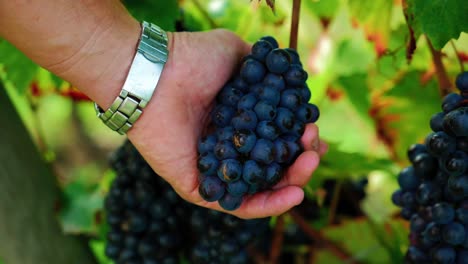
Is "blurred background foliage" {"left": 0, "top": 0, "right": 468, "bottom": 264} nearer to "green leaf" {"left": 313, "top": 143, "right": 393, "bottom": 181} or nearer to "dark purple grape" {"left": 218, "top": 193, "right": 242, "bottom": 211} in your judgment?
"green leaf" {"left": 313, "top": 143, "right": 393, "bottom": 181}

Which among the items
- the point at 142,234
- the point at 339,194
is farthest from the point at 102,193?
the point at 339,194

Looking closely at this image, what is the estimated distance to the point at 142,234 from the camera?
1.08m

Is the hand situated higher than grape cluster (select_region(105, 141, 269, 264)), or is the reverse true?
the hand

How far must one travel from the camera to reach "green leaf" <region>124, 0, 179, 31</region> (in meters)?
1.02

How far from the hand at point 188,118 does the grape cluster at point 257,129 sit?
0.03m

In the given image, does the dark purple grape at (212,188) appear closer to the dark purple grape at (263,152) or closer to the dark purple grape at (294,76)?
the dark purple grape at (263,152)

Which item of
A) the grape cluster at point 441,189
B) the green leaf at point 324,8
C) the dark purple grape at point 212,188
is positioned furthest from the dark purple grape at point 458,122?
the green leaf at point 324,8

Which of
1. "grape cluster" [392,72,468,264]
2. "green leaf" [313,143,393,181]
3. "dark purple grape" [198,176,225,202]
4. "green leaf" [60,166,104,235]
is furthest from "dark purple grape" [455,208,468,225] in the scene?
"green leaf" [60,166,104,235]

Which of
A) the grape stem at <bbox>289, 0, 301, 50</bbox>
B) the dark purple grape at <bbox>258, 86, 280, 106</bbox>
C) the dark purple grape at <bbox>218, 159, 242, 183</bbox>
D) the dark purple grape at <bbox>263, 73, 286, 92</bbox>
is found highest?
the grape stem at <bbox>289, 0, 301, 50</bbox>

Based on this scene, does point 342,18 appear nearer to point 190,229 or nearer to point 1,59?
point 190,229

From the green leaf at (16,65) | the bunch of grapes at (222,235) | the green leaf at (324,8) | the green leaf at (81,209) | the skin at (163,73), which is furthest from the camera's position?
the green leaf at (324,8)

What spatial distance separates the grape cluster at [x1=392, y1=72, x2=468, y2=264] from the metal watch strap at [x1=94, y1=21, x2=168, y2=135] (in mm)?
411

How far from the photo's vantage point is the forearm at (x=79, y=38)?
2.72 ft

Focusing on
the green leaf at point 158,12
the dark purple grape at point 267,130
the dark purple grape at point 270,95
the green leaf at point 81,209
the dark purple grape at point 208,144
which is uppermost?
the green leaf at point 158,12
